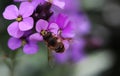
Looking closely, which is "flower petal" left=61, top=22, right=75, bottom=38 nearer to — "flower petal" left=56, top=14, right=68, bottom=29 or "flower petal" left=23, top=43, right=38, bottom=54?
"flower petal" left=56, top=14, right=68, bottom=29

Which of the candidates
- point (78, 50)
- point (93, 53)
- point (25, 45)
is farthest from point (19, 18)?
point (93, 53)

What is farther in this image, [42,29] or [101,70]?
[101,70]

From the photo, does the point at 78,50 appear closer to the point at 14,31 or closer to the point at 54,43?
the point at 54,43

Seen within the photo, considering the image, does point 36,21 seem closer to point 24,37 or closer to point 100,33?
point 24,37

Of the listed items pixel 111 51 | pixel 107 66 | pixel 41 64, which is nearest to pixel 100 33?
pixel 111 51

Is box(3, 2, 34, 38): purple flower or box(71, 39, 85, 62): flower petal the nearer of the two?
box(3, 2, 34, 38): purple flower

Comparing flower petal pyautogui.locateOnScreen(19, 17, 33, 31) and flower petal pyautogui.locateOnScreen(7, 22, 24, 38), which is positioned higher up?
flower petal pyautogui.locateOnScreen(19, 17, 33, 31)

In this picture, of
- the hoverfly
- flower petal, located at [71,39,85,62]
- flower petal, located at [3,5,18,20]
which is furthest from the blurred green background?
flower petal, located at [3,5,18,20]

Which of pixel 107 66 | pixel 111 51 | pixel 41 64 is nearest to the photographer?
pixel 41 64
